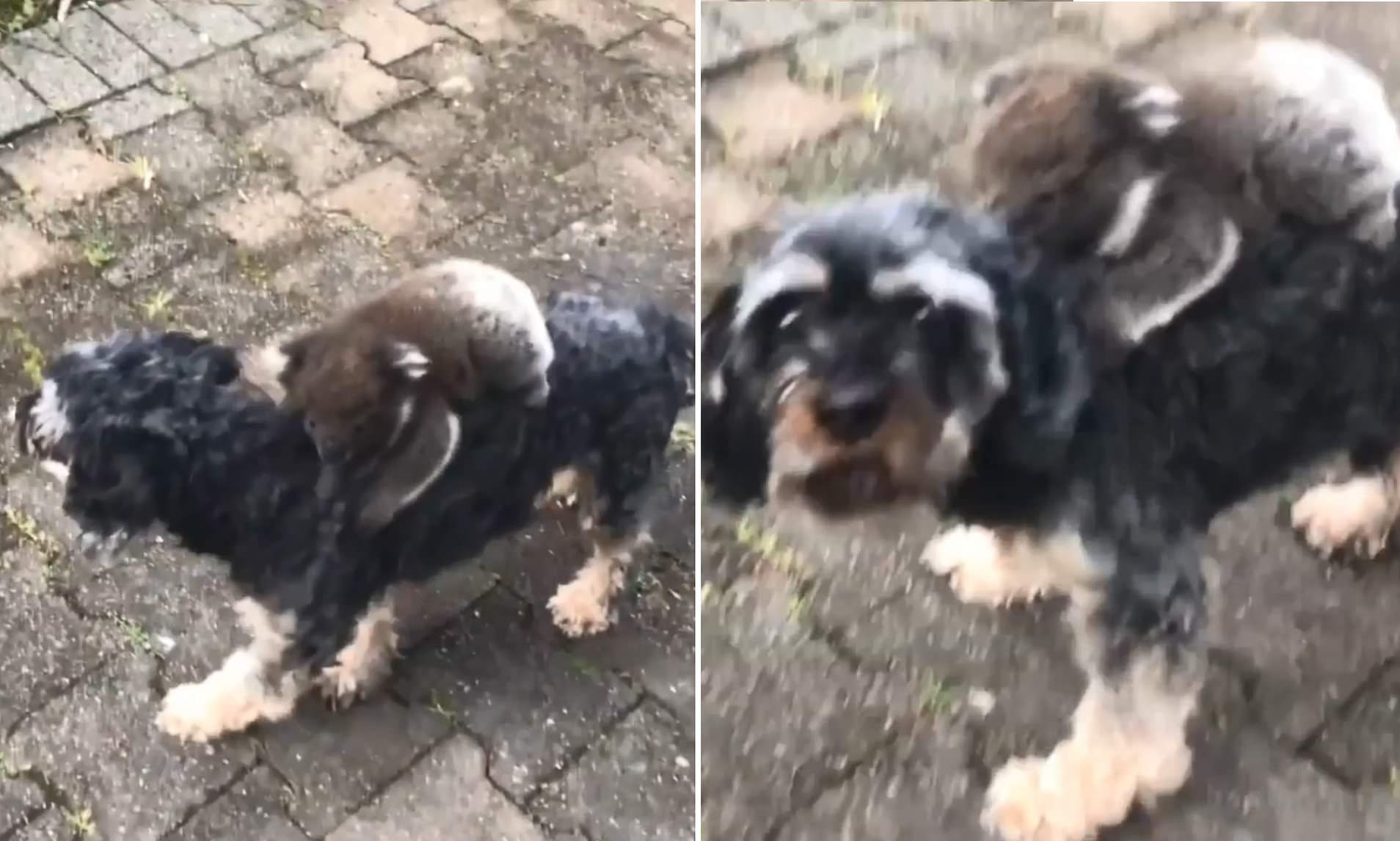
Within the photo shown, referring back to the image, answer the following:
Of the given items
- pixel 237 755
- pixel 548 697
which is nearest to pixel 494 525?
pixel 548 697

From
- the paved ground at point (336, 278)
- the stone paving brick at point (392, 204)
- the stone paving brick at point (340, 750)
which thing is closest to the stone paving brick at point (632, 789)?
the paved ground at point (336, 278)

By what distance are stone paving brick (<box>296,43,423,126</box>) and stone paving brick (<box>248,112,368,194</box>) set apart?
0.03m

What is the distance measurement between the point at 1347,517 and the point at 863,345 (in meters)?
0.40

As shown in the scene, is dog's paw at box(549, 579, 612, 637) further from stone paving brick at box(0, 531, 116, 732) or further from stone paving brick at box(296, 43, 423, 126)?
stone paving brick at box(296, 43, 423, 126)

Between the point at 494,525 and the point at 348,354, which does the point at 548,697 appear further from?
the point at 348,354

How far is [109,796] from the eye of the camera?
1.07 meters

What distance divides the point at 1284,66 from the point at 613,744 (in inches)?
27.9

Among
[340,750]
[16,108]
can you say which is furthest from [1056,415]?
[16,108]

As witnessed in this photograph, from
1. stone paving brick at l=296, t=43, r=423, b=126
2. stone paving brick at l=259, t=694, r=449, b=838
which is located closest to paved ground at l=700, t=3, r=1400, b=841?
stone paving brick at l=259, t=694, r=449, b=838

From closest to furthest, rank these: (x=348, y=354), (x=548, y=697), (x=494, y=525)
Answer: (x=348, y=354), (x=494, y=525), (x=548, y=697)

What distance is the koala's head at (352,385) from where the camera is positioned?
897 millimetres

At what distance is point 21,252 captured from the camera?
154cm

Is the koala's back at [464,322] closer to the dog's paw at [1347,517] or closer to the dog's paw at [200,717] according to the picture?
the dog's paw at [200,717]

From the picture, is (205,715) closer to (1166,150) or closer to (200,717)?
(200,717)
